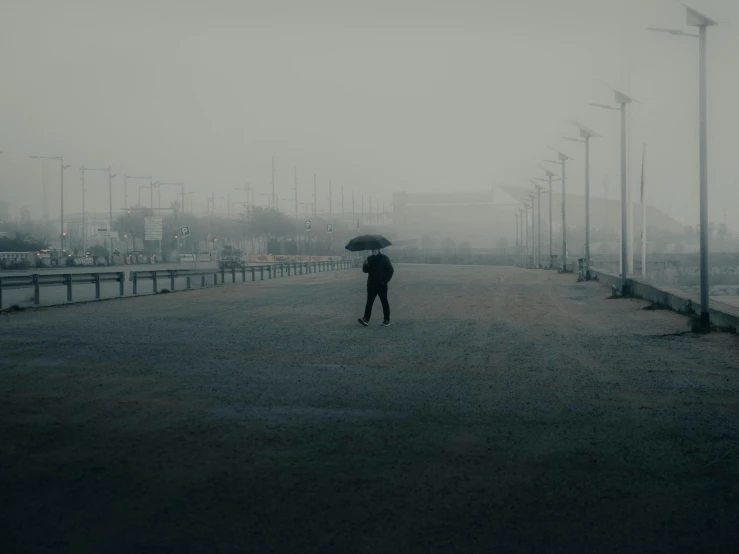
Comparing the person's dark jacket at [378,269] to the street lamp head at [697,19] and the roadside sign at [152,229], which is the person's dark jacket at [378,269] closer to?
the street lamp head at [697,19]

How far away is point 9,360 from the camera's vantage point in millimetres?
12406

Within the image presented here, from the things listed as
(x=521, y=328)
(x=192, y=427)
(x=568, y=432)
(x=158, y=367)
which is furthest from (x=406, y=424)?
(x=521, y=328)

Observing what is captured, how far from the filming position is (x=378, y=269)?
18703 mm

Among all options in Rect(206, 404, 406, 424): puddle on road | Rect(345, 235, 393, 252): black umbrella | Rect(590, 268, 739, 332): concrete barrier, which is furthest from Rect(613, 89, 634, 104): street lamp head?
Rect(206, 404, 406, 424): puddle on road

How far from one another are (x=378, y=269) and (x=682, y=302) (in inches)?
328

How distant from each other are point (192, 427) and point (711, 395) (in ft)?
19.2

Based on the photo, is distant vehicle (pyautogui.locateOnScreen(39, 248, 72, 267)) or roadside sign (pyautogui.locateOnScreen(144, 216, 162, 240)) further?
distant vehicle (pyautogui.locateOnScreen(39, 248, 72, 267))

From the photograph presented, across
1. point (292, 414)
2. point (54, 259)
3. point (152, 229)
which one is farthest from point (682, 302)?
point (54, 259)

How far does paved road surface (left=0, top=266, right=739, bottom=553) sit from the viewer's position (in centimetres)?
479

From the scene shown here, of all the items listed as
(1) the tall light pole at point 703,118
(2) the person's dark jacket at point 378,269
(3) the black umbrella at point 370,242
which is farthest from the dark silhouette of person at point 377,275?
(1) the tall light pole at point 703,118

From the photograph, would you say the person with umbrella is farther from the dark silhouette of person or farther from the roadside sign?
the roadside sign

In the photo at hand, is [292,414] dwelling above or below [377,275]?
below

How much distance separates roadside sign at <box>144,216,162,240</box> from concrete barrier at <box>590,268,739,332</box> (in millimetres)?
53452

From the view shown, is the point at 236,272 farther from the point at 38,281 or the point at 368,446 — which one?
the point at 368,446
